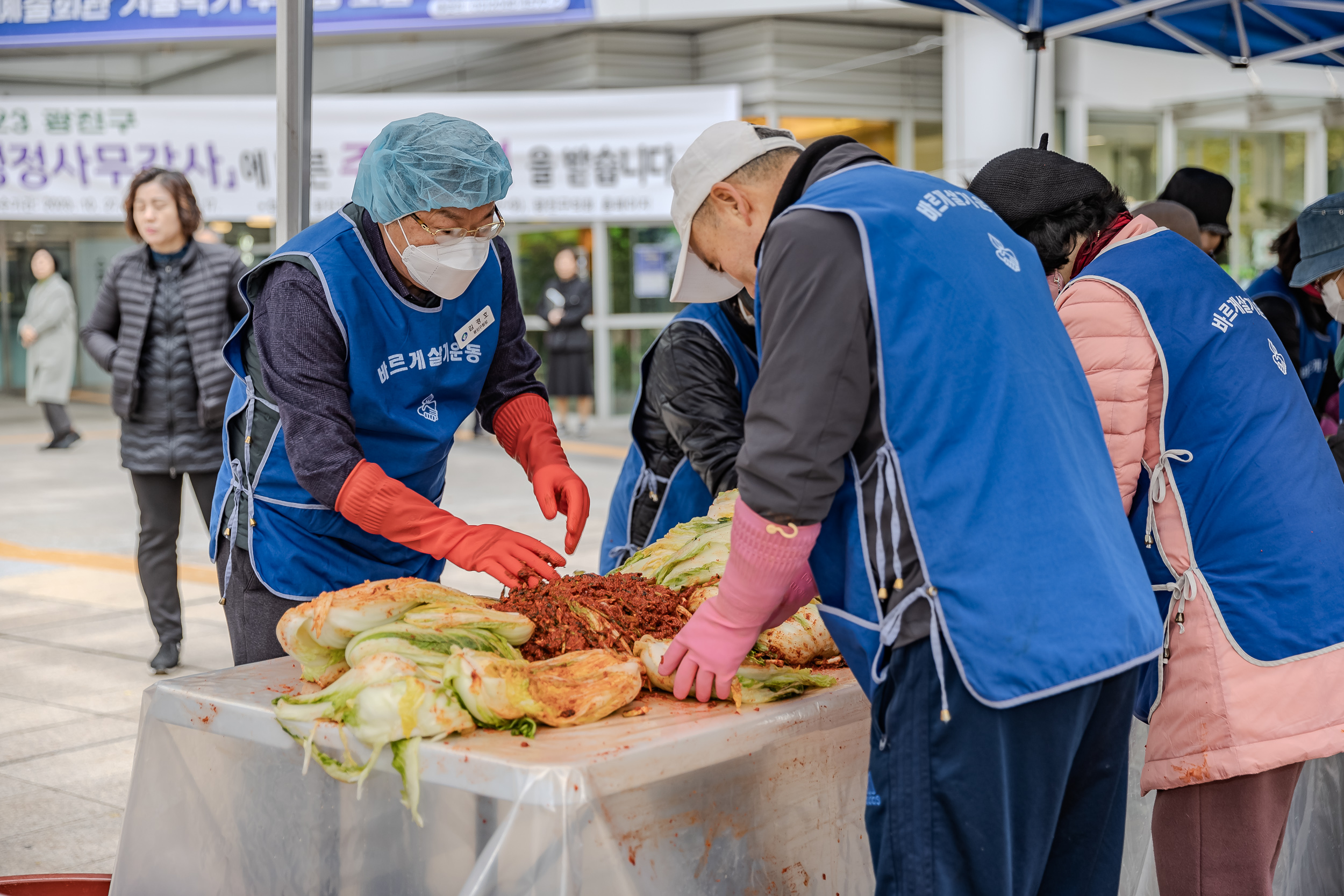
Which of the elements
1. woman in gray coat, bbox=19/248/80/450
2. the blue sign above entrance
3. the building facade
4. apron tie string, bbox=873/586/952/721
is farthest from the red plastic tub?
woman in gray coat, bbox=19/248/80/450

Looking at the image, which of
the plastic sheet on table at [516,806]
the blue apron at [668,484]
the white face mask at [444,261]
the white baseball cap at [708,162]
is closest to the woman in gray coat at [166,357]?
the blue apron at [668,484]

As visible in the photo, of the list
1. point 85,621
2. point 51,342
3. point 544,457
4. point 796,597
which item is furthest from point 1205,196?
point 51,342

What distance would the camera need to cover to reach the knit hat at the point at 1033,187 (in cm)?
224

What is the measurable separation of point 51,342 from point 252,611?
11.3m

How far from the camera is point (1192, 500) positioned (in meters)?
2.23

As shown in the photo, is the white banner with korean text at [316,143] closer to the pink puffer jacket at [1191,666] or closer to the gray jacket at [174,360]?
the gray jacket at [174,360]

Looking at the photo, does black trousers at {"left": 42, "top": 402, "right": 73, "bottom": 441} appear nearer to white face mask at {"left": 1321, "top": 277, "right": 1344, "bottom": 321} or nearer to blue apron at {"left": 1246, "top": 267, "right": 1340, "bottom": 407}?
blue apron at {"left": 1246, "top": 267, "right": 1340, "bottom": 407}

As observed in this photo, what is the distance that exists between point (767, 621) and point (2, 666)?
476cm

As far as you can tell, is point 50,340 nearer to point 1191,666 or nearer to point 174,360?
point 174,360

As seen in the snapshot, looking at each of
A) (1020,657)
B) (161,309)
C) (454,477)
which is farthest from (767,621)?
(454,477)

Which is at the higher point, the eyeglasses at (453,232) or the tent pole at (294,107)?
the tent pole at (294,107)

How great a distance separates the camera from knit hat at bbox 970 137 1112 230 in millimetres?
2238

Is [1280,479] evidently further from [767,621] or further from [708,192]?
[708,192]

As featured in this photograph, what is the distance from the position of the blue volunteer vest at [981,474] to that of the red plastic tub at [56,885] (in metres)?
1.90
